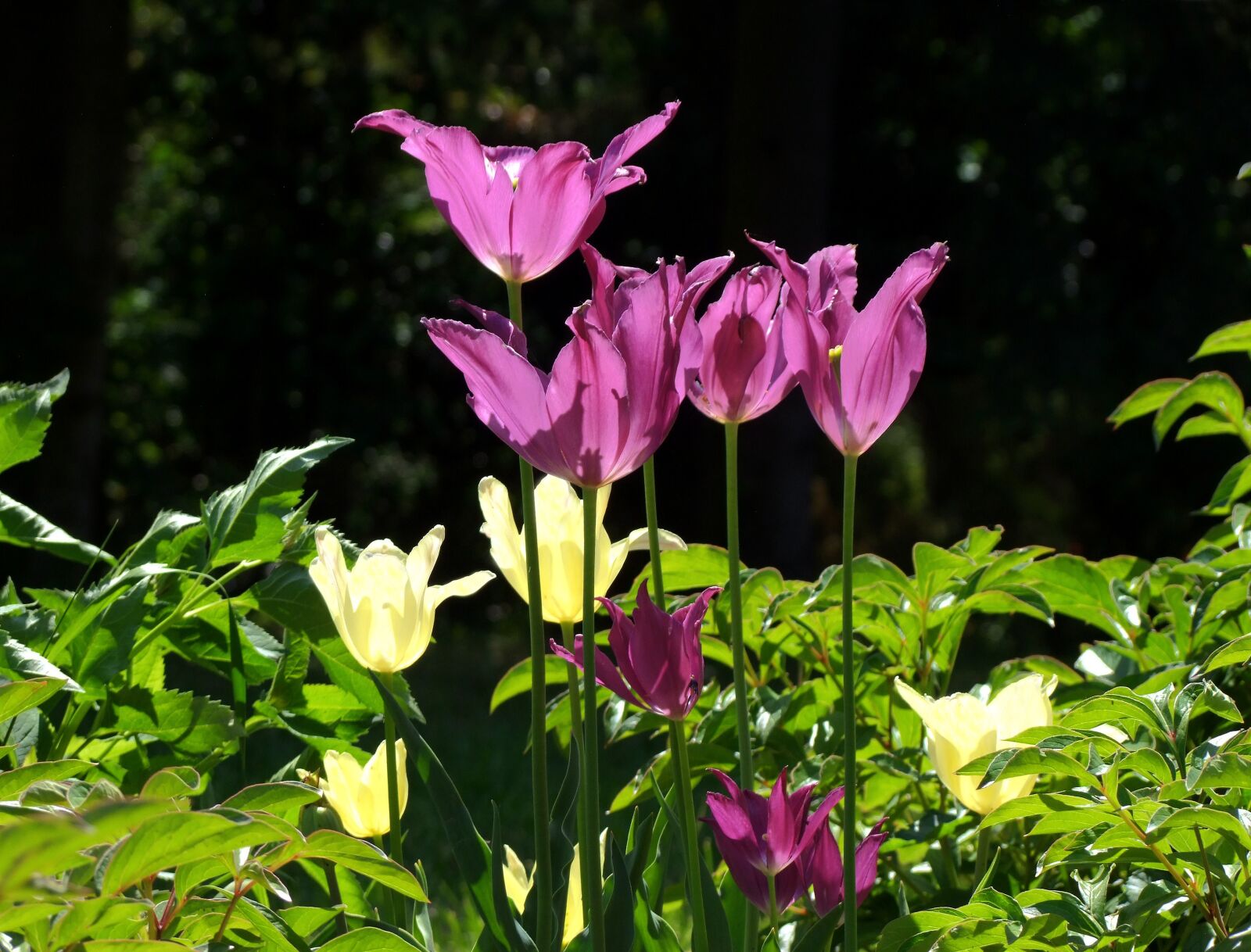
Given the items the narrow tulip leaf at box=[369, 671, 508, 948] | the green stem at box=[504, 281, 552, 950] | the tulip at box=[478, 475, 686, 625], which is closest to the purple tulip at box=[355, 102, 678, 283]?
the green stem at box=[504, 281, 552, 950]

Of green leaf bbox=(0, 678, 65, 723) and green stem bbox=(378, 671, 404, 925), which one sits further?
green stem bbox=(378, 671, 404, 925)

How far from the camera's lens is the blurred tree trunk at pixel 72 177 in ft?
21.7

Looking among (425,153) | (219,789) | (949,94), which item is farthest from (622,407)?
(949,94)

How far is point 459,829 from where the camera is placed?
893 millimetres

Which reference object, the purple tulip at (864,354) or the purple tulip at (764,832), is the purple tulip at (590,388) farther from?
the purple tulip at (764,832)

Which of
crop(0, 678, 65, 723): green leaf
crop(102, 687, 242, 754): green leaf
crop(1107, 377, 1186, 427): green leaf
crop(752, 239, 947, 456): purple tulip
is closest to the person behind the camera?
crop(0, 678, 65, 723): green leaf

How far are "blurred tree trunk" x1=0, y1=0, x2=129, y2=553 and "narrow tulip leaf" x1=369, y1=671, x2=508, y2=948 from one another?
6281mm

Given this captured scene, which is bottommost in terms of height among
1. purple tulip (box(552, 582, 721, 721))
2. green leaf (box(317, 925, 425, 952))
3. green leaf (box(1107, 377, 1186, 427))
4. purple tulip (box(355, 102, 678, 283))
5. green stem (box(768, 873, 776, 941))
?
green stem (box(768, 873, 776, 941))

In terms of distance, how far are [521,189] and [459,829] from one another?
0.44 metres

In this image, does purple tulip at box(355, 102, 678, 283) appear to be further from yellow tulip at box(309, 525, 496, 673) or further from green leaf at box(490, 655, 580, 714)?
green leaf at box(490, 655, 580, 714)

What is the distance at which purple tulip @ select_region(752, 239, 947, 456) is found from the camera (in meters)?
0.81

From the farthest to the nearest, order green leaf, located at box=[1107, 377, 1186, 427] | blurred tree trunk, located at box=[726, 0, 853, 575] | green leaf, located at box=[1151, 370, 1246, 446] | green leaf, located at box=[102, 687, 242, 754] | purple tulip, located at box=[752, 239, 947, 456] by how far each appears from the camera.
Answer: blurred tree trunk, located at box=[726, 0, 853, 575] < green leaf, located at box=[1107, 377, 1186, 427] < green leaf, located at box=[1151, 370, 1246, 446] < green leaf, located at box=[102, 687, 242, 754] < purple tulip, located at box=[752, 239, 947, 456]

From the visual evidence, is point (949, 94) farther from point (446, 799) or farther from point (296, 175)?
point (446, 799)

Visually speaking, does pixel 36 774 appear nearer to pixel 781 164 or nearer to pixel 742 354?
pixel 742 354
